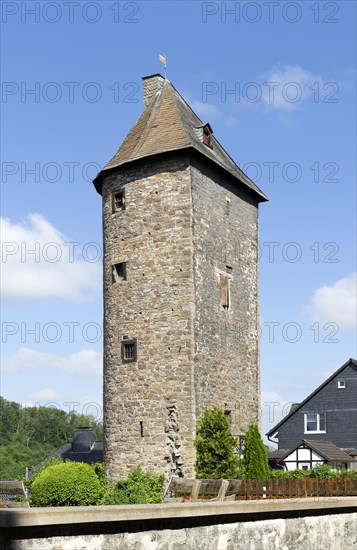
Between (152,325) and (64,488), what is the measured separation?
805cm

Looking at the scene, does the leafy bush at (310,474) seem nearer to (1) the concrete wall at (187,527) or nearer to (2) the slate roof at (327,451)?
(2) the slate roof at (327,451)

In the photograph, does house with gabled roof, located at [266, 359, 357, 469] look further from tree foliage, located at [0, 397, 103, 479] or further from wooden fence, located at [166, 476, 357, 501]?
tree foliage, located at [0, 397, 103, 479]

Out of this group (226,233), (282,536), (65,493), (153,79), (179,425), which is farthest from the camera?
(153,79)

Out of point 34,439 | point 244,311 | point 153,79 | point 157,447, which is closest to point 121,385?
point 157,447

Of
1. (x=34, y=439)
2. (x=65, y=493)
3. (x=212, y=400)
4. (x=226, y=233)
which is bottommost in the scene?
(x=34, y=439)

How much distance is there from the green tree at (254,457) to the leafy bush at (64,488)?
24.8 feet

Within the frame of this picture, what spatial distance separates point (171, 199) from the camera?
2542 centimetres

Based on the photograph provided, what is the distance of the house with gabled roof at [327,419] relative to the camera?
45.0 meters

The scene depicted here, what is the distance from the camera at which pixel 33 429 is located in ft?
337

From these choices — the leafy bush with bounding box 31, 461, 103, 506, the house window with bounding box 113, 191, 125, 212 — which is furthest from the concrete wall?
the house window with bounding box 113, 191, 125, 212

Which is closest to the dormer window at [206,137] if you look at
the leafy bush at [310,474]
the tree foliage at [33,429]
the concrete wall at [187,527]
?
the leafy bush at [310,474]

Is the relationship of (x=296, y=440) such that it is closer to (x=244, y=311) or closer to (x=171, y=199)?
(x=244, y=311)

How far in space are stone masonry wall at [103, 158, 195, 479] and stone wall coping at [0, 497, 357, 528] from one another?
1168 centimetres

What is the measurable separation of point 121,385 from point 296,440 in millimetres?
23737
